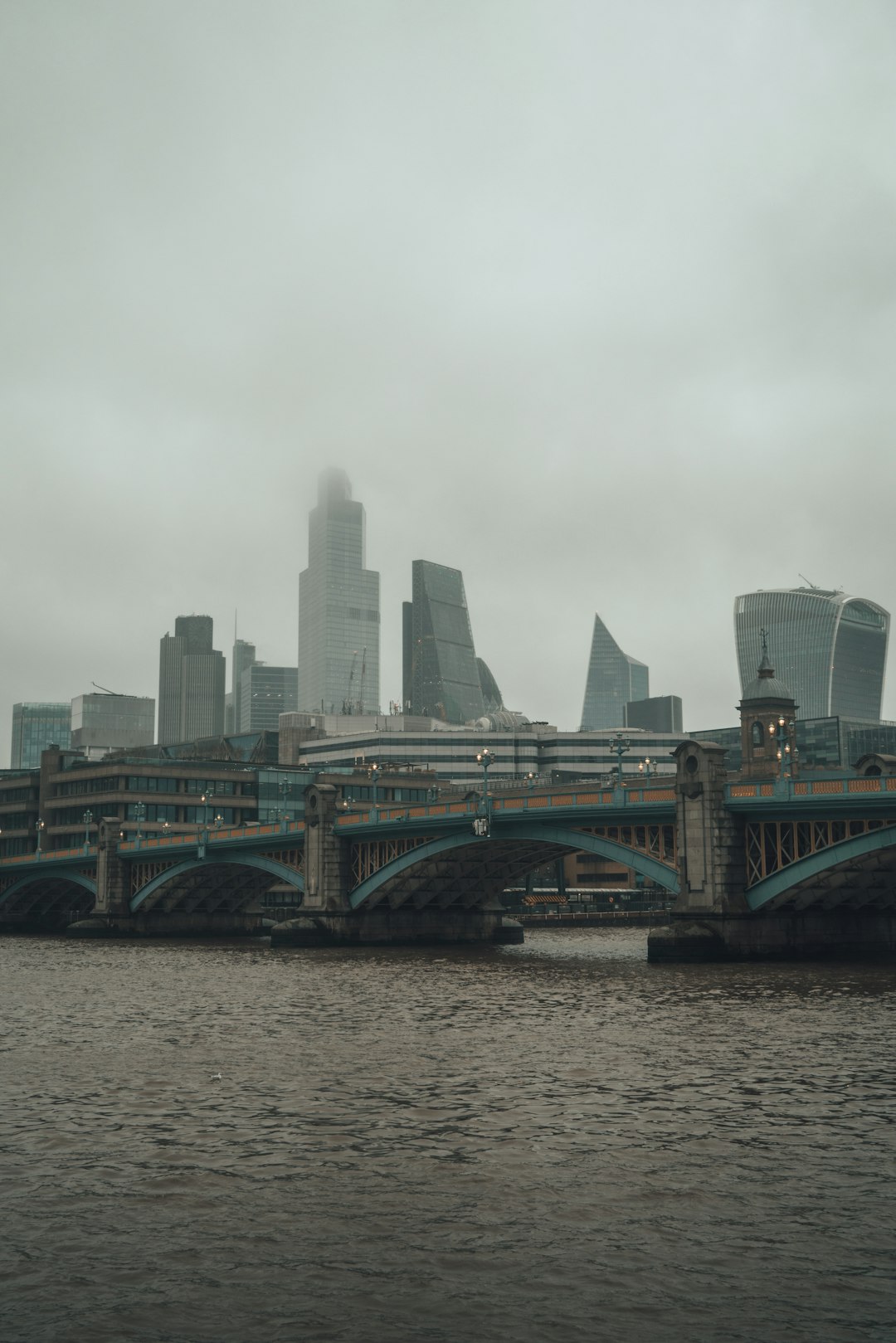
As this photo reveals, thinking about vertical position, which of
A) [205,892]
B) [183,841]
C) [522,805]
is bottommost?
[205,892]

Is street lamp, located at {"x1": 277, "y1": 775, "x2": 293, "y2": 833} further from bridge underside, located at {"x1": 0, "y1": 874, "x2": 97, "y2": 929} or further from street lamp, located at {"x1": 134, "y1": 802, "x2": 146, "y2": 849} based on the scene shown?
bridge underside, located at {"x1": 0, "y1": 874, "x2": 97, "y2": 929}

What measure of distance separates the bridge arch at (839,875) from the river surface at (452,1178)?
68.3ft

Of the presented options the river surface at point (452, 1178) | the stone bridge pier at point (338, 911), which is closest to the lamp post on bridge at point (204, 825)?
the stone bridge pier at point (338, 911)

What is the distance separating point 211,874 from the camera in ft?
406

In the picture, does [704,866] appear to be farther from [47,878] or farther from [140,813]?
[140,813]

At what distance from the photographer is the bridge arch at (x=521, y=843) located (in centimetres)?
7800

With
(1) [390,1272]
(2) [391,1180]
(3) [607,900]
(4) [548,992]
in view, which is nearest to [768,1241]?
(1) [390,1272]

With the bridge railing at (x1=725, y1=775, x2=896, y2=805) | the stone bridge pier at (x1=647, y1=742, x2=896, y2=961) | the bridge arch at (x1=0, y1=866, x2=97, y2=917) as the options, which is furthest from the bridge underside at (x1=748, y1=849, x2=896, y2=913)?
the bridge arch at (x1=0, y1=866, x2=97, y2=917)

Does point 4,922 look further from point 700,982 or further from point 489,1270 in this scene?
point 489,1270

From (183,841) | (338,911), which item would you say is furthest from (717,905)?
(183,841)

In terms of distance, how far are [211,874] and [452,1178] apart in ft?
339

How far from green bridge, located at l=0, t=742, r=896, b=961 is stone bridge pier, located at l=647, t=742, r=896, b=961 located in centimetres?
9

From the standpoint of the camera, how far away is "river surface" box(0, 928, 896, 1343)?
16656 millimetres

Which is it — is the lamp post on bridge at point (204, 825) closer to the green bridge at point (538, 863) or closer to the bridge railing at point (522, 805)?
the green bridge at point (538, 863)
